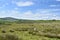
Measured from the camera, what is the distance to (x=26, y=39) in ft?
83.7

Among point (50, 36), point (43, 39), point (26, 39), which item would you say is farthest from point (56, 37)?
point (26, 39)

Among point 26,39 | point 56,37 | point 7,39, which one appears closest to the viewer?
point 7,39

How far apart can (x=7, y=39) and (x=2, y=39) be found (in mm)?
1012

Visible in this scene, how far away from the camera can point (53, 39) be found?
26734mm

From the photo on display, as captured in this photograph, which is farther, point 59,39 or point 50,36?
point 50,36

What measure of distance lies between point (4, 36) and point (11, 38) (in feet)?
3.93

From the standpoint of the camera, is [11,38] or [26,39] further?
[26,39]

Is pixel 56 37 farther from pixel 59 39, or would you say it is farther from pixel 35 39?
pixel 35 39

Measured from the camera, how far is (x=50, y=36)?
29078mm

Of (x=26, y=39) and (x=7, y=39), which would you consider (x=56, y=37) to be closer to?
(x=26, y=39)

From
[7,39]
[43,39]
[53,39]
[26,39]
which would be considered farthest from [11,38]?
[53,39]

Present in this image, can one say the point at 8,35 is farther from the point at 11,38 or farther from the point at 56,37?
the point at 56,37

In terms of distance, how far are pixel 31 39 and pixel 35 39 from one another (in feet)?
1.89

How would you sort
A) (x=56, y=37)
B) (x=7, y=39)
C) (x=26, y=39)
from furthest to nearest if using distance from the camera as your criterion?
1. (x=56, y=37)
2. (x=26, y=39)
3. (x=7, y=39)
